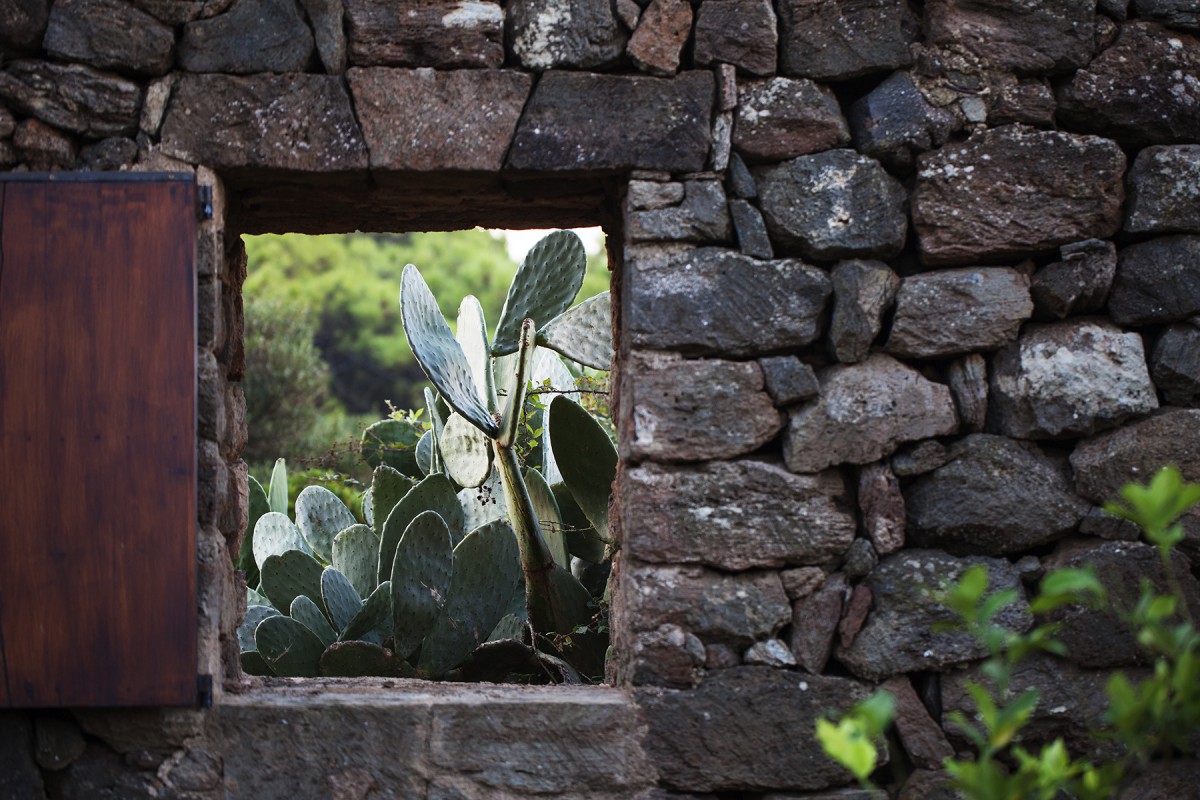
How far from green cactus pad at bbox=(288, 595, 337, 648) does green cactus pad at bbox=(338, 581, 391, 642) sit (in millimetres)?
77

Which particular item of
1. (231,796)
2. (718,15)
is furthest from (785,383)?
(231,796)

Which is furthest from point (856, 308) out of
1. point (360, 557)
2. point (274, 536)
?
point (274, 536)

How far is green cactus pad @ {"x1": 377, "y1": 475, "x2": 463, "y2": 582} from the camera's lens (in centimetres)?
405

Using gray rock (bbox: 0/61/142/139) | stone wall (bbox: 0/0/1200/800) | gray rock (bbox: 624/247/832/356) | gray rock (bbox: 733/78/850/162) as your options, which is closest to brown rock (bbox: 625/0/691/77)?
stone wall (bbox: 0/0/1200/800)

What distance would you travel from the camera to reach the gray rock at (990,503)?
2707 mm

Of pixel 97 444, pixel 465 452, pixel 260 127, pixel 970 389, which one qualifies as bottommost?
pixel 465 452

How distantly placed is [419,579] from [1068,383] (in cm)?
200

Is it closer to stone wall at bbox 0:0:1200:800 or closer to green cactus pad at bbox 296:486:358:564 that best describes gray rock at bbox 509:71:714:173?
stone wall at bbox 0:0:1200:800

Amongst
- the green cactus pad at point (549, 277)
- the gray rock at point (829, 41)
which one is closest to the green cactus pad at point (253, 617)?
the green cactus pad at point (549, 277)

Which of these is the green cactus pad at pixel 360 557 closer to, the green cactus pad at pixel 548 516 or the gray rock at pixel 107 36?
the green cactus pad at pixel 548 516

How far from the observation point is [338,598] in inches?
155

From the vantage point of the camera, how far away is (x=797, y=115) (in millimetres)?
2738

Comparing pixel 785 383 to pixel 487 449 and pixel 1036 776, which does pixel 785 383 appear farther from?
pixel 487 449

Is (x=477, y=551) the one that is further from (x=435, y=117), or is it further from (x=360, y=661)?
(x=435, y=117)
